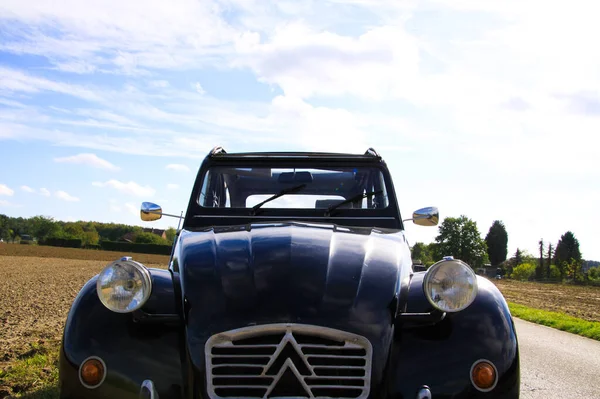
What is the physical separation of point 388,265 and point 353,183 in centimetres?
197

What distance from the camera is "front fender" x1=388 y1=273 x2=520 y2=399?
2945 millimetres

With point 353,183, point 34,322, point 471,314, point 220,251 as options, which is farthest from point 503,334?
point 34,322

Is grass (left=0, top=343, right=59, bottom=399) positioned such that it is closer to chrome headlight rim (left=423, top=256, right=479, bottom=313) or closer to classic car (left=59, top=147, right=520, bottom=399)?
classic car (left=59, top=147, right=520, bottom=399)

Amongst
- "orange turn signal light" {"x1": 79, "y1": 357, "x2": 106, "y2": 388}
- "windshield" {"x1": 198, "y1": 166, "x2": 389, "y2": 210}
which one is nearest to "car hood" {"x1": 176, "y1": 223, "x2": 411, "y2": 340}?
"orange turn signal light" {"x1": 79, "y1": 357, "x2": 106, "y2": 388}

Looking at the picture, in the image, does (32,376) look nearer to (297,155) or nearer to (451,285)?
(297,155)

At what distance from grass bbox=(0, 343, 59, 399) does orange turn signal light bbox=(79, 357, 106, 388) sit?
2.42 metres

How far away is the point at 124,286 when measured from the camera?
3176 mm

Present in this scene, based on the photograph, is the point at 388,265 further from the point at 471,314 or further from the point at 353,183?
the point at 353,183

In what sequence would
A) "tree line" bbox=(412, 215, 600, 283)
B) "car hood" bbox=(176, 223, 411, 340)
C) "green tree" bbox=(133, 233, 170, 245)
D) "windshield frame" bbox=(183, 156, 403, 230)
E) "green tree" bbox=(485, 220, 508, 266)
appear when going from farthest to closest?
1. "green tree" bbox=(485, 220, 508, 266)
2. "tree line" bbox=(412, 215, 600, 283)
3. "green tree" bbox=(133, 233, 170, 245)
4. "windshield frame" bbox=(183, 156, 403, 230)
5. "car hood" bbox=(176, 223, 411, 340)

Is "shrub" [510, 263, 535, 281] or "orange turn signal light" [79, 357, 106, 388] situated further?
"shrub" [510, 263, 535, 281]

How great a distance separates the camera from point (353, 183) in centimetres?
531

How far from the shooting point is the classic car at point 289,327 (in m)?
2.80

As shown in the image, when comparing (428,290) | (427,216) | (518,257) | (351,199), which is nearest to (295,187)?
(351,199)

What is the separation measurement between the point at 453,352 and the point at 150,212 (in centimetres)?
297
